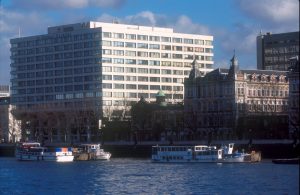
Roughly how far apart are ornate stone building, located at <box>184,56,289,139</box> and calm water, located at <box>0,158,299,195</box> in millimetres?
41949

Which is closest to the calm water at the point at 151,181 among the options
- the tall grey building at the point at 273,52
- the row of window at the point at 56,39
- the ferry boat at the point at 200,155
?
the ferry boat at the point at 200,155

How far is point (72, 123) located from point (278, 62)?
36.9m

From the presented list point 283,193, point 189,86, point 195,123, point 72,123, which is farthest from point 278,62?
point 283,193

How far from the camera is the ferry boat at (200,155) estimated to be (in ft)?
270

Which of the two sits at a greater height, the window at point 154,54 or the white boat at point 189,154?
the window at point 154,54

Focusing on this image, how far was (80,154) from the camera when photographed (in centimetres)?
9769

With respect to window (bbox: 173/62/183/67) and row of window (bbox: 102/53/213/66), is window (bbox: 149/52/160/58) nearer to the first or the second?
row of window (bbox: 102/53/213/66)

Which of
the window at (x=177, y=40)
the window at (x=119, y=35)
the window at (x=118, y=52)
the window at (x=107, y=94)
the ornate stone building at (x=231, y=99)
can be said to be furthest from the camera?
the window at (x=177, y=40)

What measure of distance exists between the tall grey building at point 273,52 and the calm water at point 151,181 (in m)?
57.7

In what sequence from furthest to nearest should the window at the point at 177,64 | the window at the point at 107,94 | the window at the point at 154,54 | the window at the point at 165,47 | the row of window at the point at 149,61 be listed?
the window at the point at 177,64, the window at the point at 165,47, the window at the point at 154,54, the row of window at the point at 149,61, the window at the point at 107,94

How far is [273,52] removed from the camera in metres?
132

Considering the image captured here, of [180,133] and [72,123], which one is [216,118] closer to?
[180,133]

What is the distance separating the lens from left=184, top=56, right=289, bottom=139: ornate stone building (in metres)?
111

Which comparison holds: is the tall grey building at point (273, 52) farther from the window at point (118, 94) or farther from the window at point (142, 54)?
the window at point (118, 94)
